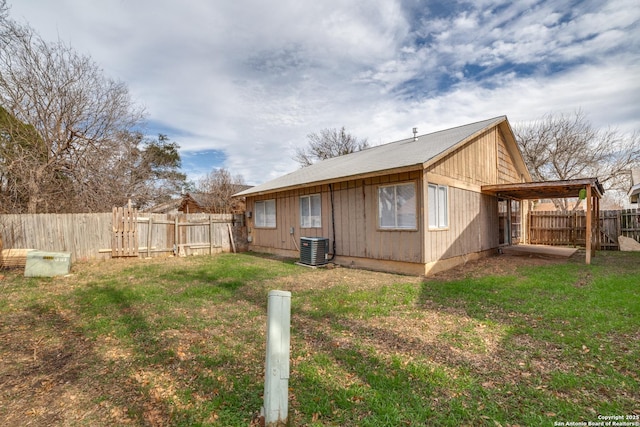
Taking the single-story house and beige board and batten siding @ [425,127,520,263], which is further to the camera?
beige board and batten siding @ [425,127,520,263]

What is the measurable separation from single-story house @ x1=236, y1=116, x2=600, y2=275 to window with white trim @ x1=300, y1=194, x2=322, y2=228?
36 mm

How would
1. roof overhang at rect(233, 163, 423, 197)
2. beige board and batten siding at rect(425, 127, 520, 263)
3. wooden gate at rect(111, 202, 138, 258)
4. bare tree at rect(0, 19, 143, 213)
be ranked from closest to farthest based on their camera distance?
roof overhang at rect(233, 163, 423, 197), beige board and batten siding at rect(425, 127, 520, 263), wooden gate at rect(111, 202, 138, 258), bare tree at rect(0, 19, 143, 213)

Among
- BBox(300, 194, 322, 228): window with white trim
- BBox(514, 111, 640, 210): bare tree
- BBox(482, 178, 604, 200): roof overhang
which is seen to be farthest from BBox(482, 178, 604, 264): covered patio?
BBox(514, 111, 640, 210): bare tree

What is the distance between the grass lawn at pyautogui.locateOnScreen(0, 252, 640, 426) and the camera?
7.89 feet

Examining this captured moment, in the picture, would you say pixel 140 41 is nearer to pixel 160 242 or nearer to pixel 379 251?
pixel 160 242

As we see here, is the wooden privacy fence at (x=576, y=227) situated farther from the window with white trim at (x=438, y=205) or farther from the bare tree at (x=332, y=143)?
the bare tree at (x=332, y=143)

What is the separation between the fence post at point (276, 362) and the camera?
2.05m

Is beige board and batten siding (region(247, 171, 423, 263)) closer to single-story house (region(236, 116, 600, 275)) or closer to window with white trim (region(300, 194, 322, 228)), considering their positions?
single-story house (region(236, 116, 600, 275))

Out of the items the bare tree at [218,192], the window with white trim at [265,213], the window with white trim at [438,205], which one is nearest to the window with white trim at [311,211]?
the window with white trim at [265,213]

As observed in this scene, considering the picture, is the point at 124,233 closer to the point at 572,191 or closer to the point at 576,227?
the point at 572,191

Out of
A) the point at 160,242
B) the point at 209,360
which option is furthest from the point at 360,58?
the point at 209,360

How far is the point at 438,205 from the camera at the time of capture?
8.23 metres

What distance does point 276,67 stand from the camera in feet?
37.5

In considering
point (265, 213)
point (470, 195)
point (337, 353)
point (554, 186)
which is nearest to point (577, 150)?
point (554, 186)
